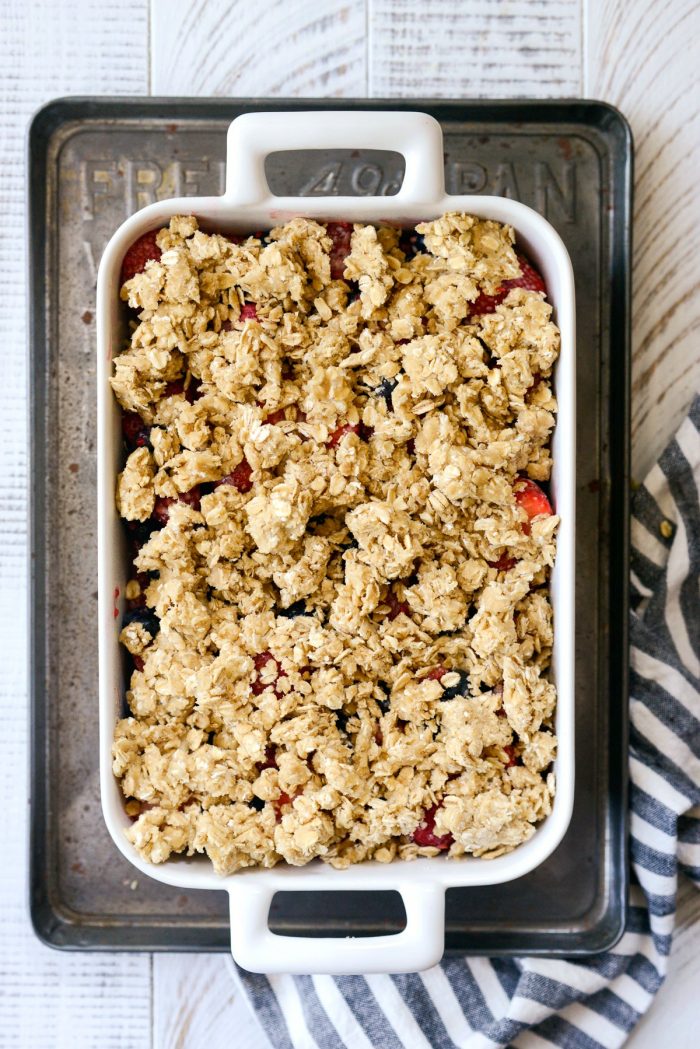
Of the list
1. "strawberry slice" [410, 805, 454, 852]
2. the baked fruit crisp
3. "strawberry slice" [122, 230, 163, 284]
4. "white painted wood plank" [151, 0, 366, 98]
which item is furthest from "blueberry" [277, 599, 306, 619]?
"white painted wood plank" [151, 0, 366, 98]

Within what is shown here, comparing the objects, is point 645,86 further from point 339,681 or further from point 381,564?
point 339,681

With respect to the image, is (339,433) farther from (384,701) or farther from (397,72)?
(397,72)

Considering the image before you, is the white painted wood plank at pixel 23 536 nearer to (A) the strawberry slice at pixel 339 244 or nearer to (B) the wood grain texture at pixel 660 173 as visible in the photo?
(A) the strawberry slice at pixel 339 244

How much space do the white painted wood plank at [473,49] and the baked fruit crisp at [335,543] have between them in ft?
0.90

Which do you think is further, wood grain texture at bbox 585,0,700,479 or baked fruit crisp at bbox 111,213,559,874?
wood grain texture at bbox 585,0,700,479

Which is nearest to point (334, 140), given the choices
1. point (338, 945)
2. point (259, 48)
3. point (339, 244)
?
point (339, 244)

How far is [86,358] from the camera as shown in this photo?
3.68 ft

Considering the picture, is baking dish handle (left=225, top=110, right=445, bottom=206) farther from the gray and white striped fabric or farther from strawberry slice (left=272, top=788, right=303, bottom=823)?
strawberry slice (left=272, top=788, right=303, bottom=823)

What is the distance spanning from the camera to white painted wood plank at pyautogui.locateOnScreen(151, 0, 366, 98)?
1.16 m

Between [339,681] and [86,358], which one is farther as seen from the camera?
[86,358]

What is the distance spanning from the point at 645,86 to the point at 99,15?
0.63 metres

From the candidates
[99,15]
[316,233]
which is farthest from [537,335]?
[99,15]

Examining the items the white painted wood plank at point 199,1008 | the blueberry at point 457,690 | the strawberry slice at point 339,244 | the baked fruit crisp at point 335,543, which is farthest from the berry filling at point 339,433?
the white painted wood plank at point 199,1008

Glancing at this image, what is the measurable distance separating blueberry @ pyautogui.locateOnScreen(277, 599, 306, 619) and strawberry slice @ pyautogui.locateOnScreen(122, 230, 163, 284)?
13.9 inches
